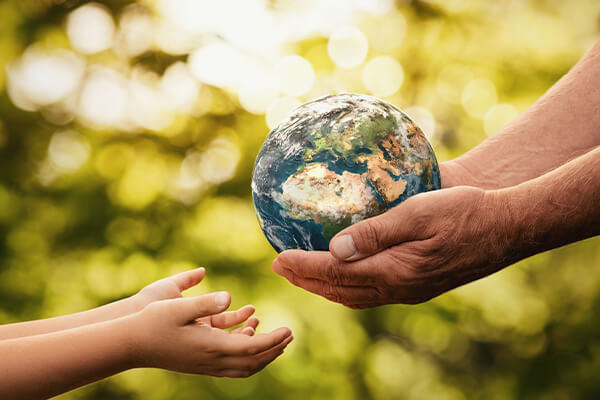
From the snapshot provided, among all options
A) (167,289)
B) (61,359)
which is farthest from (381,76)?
(61,359)

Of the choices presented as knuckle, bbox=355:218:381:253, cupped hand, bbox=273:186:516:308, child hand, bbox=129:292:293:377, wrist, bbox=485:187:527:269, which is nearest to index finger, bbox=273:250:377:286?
cupped hand, bbox=273:186:516:308

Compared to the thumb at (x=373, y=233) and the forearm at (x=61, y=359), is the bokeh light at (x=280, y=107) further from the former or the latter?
the forearm at (x=61, y=359)

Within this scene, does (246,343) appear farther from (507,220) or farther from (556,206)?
(556,206)

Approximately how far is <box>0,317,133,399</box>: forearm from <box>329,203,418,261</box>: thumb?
863mm

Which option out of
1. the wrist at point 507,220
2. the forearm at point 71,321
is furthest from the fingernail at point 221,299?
the wrist at point 507,220

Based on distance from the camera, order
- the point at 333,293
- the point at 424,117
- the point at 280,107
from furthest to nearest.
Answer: the point at 424,117 < the point at 280,107 < the point at 333,293

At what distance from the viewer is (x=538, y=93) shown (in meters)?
5.96

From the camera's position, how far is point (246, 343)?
2006 millimetres

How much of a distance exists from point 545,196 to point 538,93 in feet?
14.9

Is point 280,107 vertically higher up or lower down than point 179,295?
higher up

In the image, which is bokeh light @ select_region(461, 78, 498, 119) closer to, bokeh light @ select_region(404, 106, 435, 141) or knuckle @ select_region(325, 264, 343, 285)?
bokeh light @ select_region(404, 106, 435, 141)

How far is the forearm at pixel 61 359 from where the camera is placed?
183 centimetres

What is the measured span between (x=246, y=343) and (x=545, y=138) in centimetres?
181

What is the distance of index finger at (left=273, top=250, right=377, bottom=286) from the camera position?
2016mm
